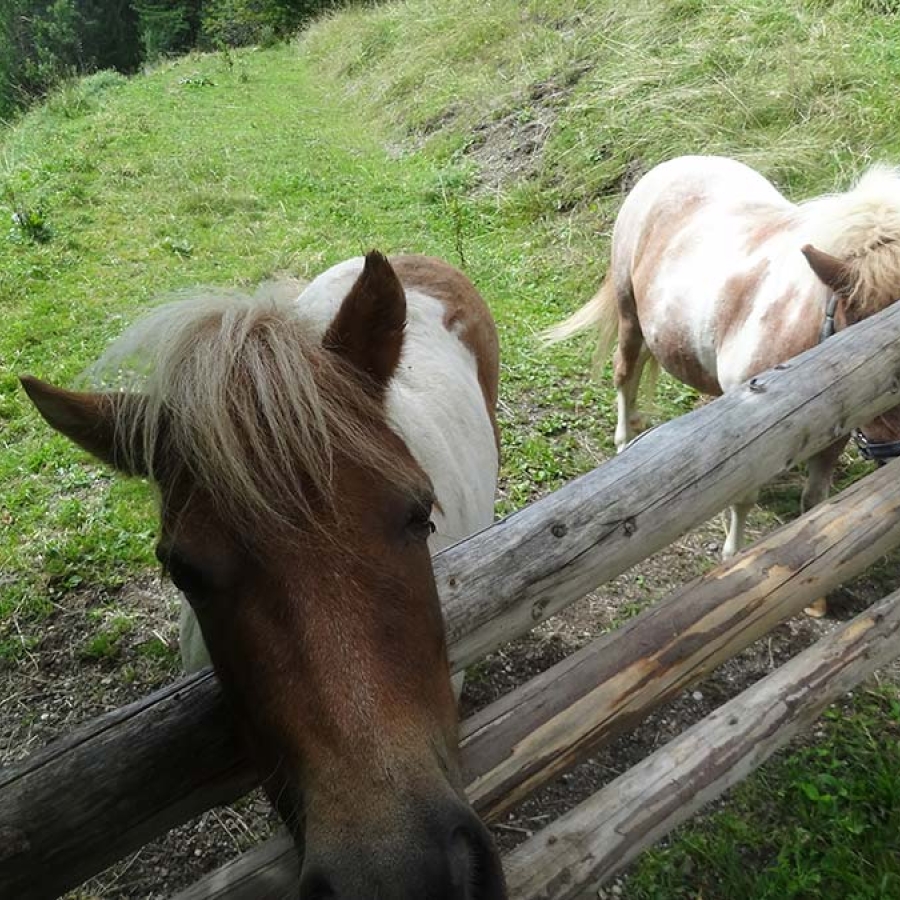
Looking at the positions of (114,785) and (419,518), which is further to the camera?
(419,518)

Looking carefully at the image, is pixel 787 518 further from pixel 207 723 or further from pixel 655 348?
pixel 207 723

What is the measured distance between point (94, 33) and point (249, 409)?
4408 cm

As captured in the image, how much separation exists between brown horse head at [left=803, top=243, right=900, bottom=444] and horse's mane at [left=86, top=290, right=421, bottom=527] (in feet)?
7.37

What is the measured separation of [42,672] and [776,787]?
3.04 meters

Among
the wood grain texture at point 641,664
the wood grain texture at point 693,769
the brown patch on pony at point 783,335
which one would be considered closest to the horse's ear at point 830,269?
the brown patch on pony at point 783,335

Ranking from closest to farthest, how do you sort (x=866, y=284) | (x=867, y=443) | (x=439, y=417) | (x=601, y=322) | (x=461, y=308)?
(x=439, y=417), (x=866, y=284), (x=867, y=443), (x=461, y=308), (x=601, y=322)

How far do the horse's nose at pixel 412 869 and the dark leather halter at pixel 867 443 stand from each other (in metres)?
2.48

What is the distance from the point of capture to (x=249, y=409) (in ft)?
4.38

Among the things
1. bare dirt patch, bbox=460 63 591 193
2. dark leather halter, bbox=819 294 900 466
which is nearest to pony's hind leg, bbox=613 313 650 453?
dark leather halter, bbox=819 294 900 466

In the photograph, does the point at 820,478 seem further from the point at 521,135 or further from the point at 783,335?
the point at 521,135

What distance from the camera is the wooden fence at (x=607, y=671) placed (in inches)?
51.2

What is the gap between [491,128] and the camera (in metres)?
9.67

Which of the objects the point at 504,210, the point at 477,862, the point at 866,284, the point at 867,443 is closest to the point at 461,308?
the point at 866,284

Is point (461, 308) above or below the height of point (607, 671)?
above
